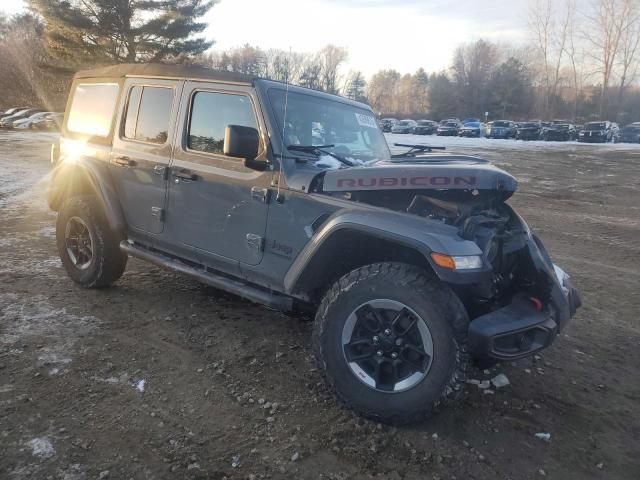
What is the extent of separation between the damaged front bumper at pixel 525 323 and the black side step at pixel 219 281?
51.4 inches

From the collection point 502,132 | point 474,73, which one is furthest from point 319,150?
point 474,73

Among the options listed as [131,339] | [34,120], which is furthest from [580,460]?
[34,120]

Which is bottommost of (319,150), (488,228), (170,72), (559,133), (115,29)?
(488,228)

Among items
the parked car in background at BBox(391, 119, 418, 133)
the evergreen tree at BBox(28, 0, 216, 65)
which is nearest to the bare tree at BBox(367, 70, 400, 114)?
the parked car in background at BBox(391, 119, 418, 133)

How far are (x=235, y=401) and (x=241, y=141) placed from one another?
1633mm

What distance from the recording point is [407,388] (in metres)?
2.81

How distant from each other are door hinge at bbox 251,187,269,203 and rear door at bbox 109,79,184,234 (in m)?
0.97

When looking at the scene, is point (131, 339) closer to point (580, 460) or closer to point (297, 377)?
point (297, 377)

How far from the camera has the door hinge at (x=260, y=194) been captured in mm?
3381

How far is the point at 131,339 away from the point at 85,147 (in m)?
2.07

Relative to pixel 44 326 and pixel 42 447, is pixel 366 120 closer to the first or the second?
pixel 44 326

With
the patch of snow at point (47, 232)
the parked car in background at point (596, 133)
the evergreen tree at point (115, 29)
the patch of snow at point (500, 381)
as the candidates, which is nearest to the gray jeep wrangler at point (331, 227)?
the patch of snow at point (500, 381)

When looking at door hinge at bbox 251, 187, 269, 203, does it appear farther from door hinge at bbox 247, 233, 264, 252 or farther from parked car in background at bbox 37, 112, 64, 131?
parked car in background at bbox 37, 112, 64, 131

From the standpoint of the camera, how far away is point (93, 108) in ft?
15.8
